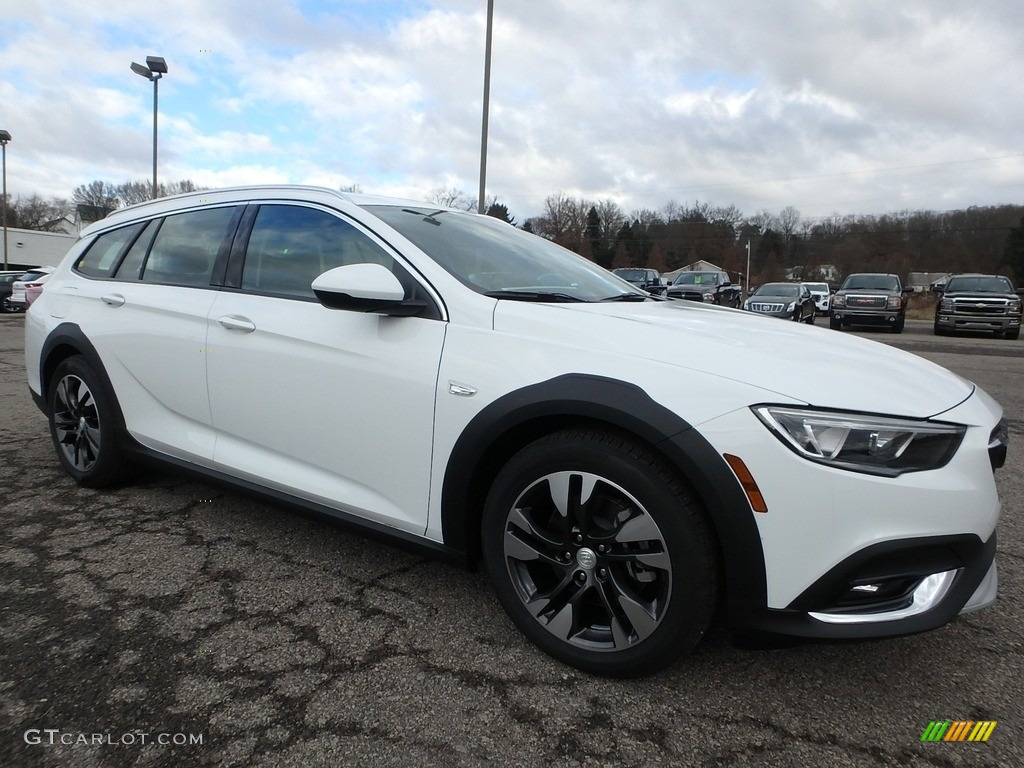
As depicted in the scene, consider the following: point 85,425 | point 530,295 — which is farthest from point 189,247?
point 530,295

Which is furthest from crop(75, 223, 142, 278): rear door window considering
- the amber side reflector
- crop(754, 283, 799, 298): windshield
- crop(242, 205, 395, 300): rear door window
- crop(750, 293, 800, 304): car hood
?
crop(754, 283, 799, 298): windshield

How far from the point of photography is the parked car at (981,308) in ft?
57.2

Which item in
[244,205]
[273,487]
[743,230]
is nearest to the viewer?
[273,487]

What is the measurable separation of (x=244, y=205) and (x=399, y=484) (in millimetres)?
1590

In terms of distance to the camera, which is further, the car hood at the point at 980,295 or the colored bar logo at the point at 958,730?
the car hood at the point at 980,295

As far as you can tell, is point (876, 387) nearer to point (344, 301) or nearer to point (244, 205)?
point (344, 301)

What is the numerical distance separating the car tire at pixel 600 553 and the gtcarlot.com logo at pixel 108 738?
38.7 inches

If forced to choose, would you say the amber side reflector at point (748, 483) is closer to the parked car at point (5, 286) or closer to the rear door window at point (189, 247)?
the rear door window at point (189, 247)

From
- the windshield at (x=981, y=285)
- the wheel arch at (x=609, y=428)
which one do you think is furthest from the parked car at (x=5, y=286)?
the windshield at (x=981, y=285)

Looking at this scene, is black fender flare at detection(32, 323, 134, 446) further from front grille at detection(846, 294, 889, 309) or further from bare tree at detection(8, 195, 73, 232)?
bare tree at detection(8, 195, 73, 232)

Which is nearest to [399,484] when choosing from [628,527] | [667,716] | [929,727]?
[628,527]

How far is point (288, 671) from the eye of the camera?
84.0 inches

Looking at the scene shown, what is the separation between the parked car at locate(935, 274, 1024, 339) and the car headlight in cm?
1930

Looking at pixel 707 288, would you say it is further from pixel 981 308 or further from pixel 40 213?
pixel 40 213
